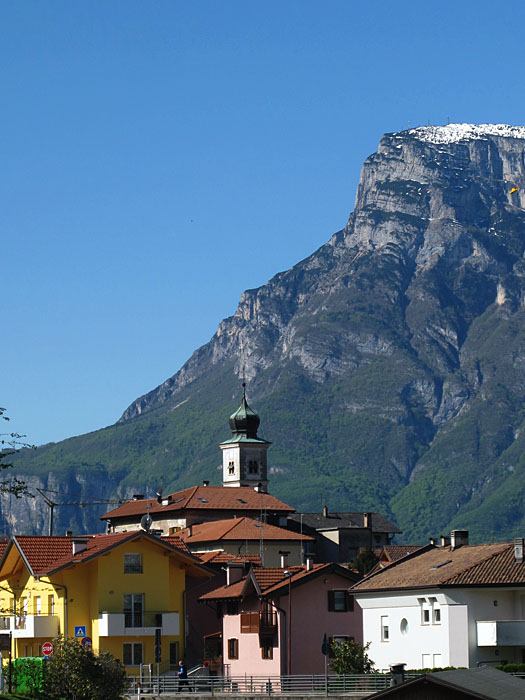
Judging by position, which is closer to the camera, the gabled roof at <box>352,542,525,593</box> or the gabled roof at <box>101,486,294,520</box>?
the gabled roof at <box>352,542,525,593</box>

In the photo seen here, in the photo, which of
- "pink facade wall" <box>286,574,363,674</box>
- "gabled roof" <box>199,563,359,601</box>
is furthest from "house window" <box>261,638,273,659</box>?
"gabled roof" <box>199,563,359,601</box>

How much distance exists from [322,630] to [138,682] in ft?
40.7

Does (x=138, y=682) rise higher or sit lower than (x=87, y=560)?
lower

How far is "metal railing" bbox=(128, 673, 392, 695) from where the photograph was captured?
6175 centimetres

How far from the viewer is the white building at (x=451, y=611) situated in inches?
2653

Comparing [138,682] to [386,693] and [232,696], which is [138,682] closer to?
[232,696]

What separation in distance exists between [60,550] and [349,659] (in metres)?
16.8

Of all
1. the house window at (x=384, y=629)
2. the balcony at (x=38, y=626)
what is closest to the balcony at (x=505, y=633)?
the house window at (x=384, y=629)

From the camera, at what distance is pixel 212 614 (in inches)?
3317

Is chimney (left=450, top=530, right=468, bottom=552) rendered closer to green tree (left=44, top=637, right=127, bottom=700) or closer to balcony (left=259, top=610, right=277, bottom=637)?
balcony (left=259, top=610, right=277, bottom=637)

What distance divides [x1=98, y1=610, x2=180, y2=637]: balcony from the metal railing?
4.88 metres

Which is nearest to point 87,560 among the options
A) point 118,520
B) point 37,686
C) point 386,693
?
point 37,686

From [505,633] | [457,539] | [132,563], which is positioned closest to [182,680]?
[132,563]

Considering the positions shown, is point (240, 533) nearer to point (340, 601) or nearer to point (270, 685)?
point (340, 601)
